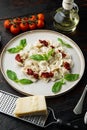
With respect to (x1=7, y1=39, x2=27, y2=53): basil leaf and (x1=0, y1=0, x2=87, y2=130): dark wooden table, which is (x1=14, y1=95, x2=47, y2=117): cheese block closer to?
(x1=0, y1=0, x2=87, y2=130): dark wooden table

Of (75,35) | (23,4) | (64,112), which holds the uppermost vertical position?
(23,4)

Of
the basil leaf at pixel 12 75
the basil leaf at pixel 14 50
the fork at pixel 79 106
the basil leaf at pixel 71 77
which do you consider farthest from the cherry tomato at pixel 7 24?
the fork at pixel 79 106

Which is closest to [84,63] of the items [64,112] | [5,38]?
[64,112]

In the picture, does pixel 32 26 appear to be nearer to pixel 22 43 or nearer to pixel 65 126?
pixel 22 43

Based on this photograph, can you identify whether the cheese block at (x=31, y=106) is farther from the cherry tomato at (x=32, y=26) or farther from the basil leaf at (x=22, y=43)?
the cherry tomato at (x=32, y=26)

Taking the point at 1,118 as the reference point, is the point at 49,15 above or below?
above

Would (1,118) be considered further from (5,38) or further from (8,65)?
(5,38)

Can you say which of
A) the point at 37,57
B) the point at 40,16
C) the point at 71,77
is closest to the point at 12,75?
the point at 37,57

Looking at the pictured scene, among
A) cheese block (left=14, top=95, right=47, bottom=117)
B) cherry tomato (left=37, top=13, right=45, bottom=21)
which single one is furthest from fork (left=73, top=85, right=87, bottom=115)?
cherry tomato (left=37, top=13, right=45, bottom=21)
